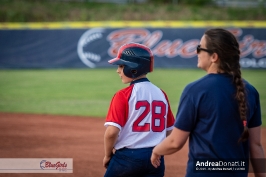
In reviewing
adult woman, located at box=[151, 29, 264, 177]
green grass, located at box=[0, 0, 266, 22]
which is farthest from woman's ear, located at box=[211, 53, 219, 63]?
green grass, located at box=[0, 0, 266, 22]

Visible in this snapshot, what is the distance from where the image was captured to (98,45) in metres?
23.7

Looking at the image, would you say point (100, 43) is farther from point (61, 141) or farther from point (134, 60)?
point (134, 60)

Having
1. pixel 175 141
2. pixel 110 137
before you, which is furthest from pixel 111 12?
pixel 175 141

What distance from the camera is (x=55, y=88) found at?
16.3m

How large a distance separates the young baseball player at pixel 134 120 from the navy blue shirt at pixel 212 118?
795 mm

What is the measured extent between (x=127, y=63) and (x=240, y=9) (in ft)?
116

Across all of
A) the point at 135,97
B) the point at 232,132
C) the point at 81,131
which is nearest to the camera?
the point at 232,132

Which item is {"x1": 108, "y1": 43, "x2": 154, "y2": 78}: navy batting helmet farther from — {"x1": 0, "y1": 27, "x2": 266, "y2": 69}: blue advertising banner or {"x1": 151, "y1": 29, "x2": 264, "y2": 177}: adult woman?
{"x1": 0, "y1": 27, "x2": 266, "y2": 69}: blue advertising banner

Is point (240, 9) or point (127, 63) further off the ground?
point (240, 9)

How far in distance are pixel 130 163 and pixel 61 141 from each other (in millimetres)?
5059

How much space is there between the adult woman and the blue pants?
688 millimetres

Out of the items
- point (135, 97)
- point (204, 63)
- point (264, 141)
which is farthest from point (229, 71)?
point (264, 141)

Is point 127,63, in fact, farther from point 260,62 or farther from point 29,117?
point 260,62

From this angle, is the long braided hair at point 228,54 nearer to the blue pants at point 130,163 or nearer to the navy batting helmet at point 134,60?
the navy batting helmet at point 134,60
